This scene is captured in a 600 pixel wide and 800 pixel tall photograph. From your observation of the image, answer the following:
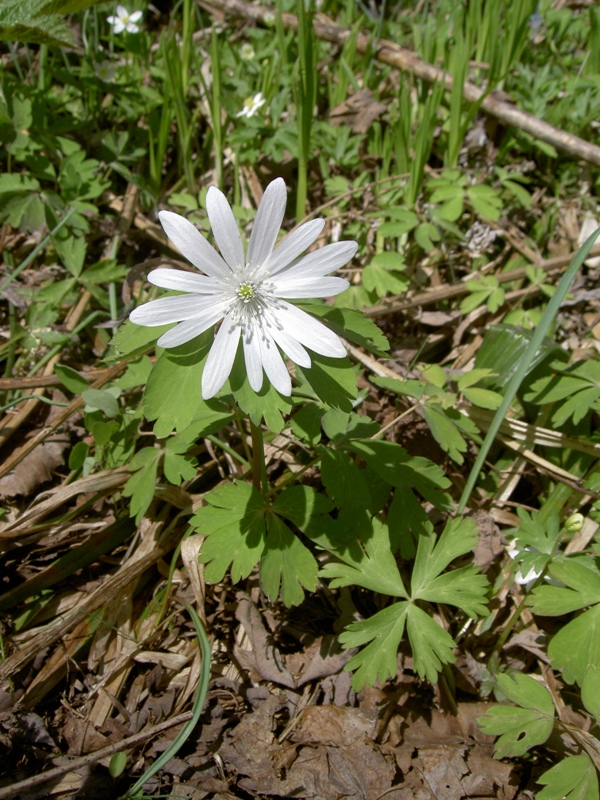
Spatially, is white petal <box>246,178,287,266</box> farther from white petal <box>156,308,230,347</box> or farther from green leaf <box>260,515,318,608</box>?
green leaf <box>260,515,318,608</box>

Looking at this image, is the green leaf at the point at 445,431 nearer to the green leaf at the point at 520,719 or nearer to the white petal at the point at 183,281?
the green leaf at the point at 520,719

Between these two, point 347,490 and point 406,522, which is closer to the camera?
point 347,490

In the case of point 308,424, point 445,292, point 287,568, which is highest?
point 445,292

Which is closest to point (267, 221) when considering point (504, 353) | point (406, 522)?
point (406, 522)

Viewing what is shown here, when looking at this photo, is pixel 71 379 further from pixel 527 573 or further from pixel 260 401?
pixel 527 573

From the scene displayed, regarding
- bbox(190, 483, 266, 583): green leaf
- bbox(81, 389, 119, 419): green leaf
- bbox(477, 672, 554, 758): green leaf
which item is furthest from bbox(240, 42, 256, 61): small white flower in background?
bbox(477, 672, 554, 758): green leaf

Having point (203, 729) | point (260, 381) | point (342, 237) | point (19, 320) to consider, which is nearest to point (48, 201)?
point (19, 320)

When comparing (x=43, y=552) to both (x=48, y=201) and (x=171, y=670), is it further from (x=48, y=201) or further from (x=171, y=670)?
(x=48, y=201)
